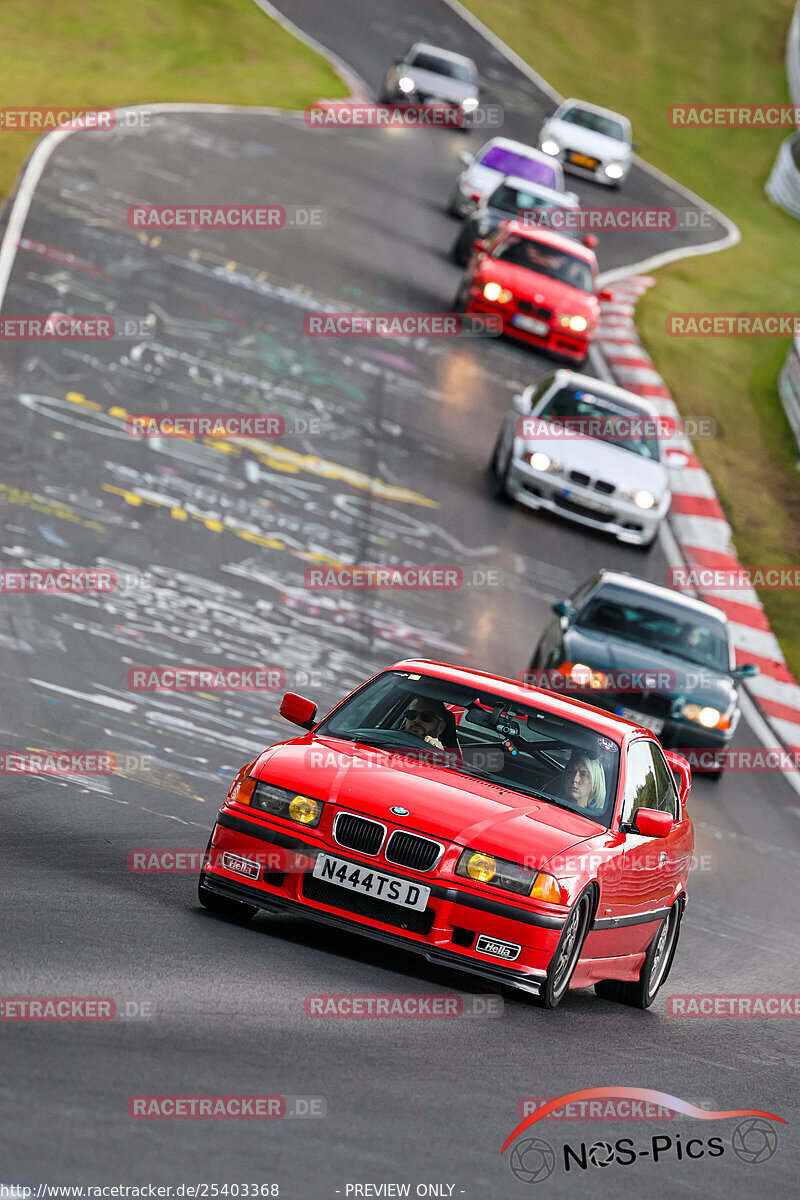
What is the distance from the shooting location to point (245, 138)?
3481 cm

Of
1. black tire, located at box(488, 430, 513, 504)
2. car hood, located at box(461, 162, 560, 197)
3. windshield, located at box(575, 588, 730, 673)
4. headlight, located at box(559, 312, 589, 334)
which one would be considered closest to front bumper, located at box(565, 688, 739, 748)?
windshield, located at box(575, 588, 730, 673)

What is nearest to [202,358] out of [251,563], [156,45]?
[251,563]

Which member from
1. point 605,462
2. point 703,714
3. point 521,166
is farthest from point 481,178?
point 703,714

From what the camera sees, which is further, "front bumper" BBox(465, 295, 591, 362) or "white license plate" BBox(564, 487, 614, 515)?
"front bumper" BBox(465, 295, 591, 362)

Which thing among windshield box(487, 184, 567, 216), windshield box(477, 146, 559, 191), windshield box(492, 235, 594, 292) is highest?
windshield box(477, 146, 559, 191)

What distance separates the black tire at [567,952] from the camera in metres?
8.16

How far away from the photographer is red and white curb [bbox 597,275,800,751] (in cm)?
1942

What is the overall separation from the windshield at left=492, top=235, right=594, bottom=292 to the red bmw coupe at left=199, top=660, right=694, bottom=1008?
17920 millimetres

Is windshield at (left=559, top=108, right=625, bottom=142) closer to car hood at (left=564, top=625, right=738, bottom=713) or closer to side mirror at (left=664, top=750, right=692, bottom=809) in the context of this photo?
car hood at (left=564, top=625, right=738, bottom=713)

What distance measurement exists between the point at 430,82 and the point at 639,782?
34.6m

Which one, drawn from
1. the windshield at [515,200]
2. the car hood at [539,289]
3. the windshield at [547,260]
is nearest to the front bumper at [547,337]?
the car hood at [539,289]

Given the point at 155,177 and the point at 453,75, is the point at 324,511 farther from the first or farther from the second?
the point at 453,75

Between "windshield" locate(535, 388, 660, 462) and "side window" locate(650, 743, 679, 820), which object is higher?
"side window" locate(650, 743, 679, 820)

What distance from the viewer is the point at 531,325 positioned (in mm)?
26891
